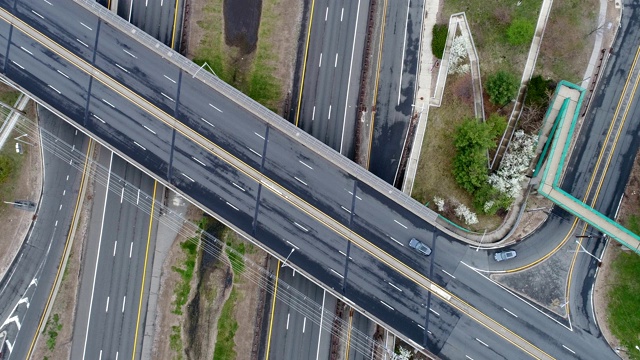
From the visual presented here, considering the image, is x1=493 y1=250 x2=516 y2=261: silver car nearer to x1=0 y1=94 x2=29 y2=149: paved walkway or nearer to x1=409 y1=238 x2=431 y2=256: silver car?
x1=409 y1=238 x2=431 y2=256: silver car

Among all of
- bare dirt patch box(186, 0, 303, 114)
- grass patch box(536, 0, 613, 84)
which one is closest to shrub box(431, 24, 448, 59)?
grass patch box(536, 0, 613, 84)

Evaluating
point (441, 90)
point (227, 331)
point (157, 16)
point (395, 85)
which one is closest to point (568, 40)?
point (441, 90)

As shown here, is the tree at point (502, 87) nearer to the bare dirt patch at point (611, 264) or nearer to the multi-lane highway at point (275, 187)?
the multi-lane highway at point (275, 187)

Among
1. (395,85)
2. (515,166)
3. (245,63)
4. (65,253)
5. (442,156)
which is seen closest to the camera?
(515,166)

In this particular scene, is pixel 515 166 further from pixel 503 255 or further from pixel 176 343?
pixel 176 343

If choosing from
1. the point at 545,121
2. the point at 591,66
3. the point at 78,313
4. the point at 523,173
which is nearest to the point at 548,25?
the point at 591,66

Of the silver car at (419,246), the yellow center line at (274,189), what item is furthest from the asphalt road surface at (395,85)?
the yellow center line at (274,189)

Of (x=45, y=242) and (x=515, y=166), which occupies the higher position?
(x=515, y=166)

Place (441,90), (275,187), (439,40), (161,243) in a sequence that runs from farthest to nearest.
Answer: (161,243) → (441,90) → (439,40) → (275,187)
